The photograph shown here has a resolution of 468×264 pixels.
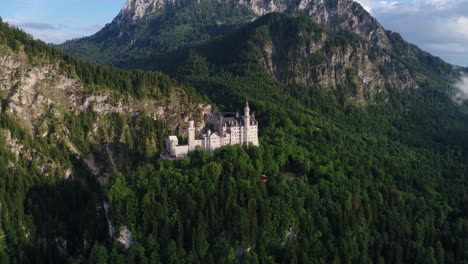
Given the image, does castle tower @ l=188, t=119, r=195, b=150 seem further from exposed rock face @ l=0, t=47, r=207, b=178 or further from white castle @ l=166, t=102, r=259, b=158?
exposed rock face @ l=0, t=47, r=207, b=178

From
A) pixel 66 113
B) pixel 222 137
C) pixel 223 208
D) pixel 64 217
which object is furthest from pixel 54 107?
pixel 223 208

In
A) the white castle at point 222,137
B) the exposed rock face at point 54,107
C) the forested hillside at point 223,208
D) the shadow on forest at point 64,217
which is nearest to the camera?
the forested hillside at point 223,208

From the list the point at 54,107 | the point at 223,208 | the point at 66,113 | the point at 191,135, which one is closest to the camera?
the point at 223,208

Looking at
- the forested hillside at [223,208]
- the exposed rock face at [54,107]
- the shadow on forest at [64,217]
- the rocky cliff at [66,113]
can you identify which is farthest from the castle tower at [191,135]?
the exposed rock face at [54,107]

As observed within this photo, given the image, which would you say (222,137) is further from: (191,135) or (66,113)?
(66,113)

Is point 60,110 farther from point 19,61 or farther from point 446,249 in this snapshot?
point 446,249

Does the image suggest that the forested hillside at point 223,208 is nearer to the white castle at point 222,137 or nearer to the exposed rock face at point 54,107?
the exposed rock face at point 54,107

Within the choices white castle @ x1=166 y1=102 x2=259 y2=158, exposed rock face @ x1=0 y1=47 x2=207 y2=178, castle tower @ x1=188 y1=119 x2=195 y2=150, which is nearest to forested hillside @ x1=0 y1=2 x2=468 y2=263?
exposed rock face @ x1=0 y1=47 x2=207 y2=178

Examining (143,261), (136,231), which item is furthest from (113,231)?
(143,261)

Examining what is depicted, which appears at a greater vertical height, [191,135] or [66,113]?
[66,113]
